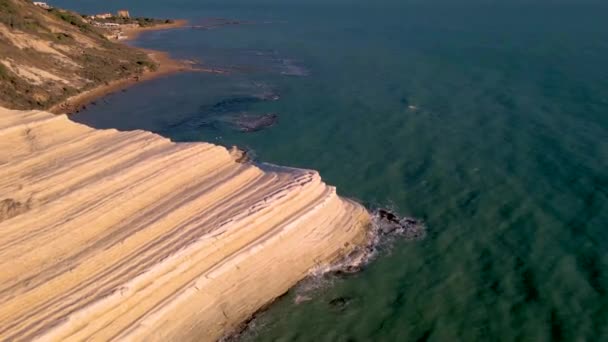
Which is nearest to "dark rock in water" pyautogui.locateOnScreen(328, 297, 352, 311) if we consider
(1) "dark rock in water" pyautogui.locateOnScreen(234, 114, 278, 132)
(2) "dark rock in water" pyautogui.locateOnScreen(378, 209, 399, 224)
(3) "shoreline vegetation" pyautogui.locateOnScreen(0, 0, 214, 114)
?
(2) "dark rock in water" pyautogui.locateOnScreen(378, 209, 399, 224)

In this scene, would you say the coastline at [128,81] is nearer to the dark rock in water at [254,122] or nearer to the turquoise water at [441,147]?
the turquoise water at [441,147]

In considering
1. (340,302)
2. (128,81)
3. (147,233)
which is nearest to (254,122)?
(128,81)

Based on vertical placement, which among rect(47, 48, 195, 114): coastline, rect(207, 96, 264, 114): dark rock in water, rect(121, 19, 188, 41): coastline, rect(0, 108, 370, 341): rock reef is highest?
rect(0, 108, 370, 341): rock reef

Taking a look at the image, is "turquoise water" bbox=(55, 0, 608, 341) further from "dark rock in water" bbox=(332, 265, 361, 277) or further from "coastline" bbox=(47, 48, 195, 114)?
"coastline" bbox=(47, 48, 195, 114)

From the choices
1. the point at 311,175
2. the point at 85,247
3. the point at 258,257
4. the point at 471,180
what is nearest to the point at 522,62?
the point at 471,180

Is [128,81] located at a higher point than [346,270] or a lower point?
lower

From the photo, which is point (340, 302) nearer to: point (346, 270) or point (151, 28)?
point (346, 270)
